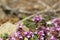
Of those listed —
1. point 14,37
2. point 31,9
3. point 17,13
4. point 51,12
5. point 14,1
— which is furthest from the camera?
point 14,1

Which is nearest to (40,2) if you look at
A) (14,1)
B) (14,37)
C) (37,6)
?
(37,6)

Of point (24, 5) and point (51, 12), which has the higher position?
point (24, 5)

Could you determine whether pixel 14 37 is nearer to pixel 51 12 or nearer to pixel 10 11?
pixel 51 12

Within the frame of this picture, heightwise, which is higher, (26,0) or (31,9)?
(26,0)

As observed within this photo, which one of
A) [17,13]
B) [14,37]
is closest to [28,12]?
[17,13]

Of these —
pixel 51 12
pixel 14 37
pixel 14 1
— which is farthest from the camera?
pixel 14 1

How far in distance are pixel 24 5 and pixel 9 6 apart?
23.8 inches

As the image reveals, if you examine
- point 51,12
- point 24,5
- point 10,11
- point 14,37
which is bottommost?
point 14,37

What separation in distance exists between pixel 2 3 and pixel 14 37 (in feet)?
19.1

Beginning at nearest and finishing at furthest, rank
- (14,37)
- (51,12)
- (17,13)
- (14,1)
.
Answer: (14,37) → (51,12) → (17,13) → (14,1)

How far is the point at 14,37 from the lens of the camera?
4.72 meters

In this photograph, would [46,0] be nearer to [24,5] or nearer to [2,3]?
[24,5]

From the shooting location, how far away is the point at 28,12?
10039mm

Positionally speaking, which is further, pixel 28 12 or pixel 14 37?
pixel 28 12
